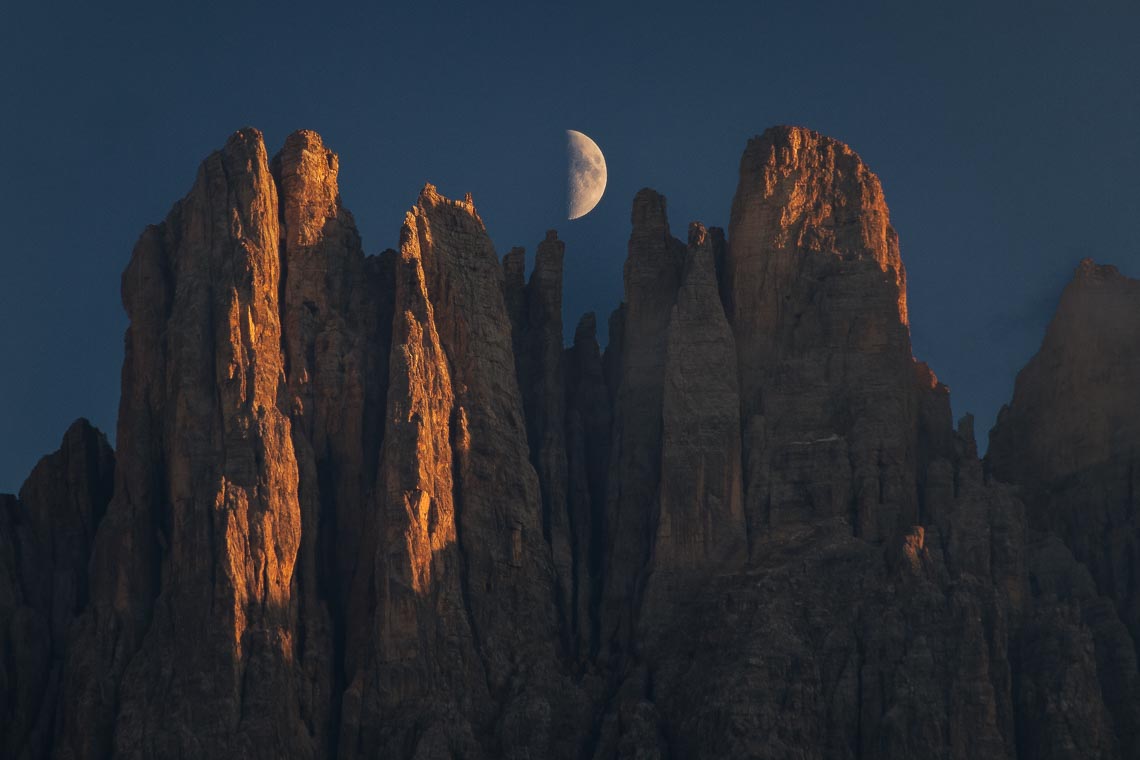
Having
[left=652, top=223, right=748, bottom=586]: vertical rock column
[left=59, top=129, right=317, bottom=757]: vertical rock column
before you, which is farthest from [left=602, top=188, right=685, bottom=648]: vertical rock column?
[left=59, top=129, right=317, bottom=757]: vertical rock column

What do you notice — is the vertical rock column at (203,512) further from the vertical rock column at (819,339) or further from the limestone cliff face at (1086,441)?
the limestone cliff face at (1086,441)

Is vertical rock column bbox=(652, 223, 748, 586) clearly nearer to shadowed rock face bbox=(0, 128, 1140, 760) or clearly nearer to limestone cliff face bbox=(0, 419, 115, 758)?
shadowed rock face bbox=(0, 128, 1140, 760)

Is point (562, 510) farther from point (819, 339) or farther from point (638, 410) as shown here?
point (819, 339)

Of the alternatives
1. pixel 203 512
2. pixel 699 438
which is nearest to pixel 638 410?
pixel 699 438

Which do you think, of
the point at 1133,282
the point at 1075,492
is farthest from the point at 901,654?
the point at 1133,282

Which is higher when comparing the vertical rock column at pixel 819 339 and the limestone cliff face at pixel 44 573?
the vertical rock column at pixel 819 339

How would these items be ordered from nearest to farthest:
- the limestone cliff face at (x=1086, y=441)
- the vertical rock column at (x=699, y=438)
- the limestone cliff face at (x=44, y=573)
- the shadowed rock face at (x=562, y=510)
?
the shadowed rock face at (x=562, y=510) → the limestone cliff face at (x=44, y=573) → the vertical rock column at (x=699, y=438) → the limestone cliff face at (x=1086, y=441)

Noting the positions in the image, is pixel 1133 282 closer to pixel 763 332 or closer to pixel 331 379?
pixel 763 332

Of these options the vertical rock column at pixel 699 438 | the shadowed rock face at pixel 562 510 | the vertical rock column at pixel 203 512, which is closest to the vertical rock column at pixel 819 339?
the shadowed rock face at pixel 562 510

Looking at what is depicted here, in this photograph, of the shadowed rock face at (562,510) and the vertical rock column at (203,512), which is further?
the shadowed rock face at (562,510)
